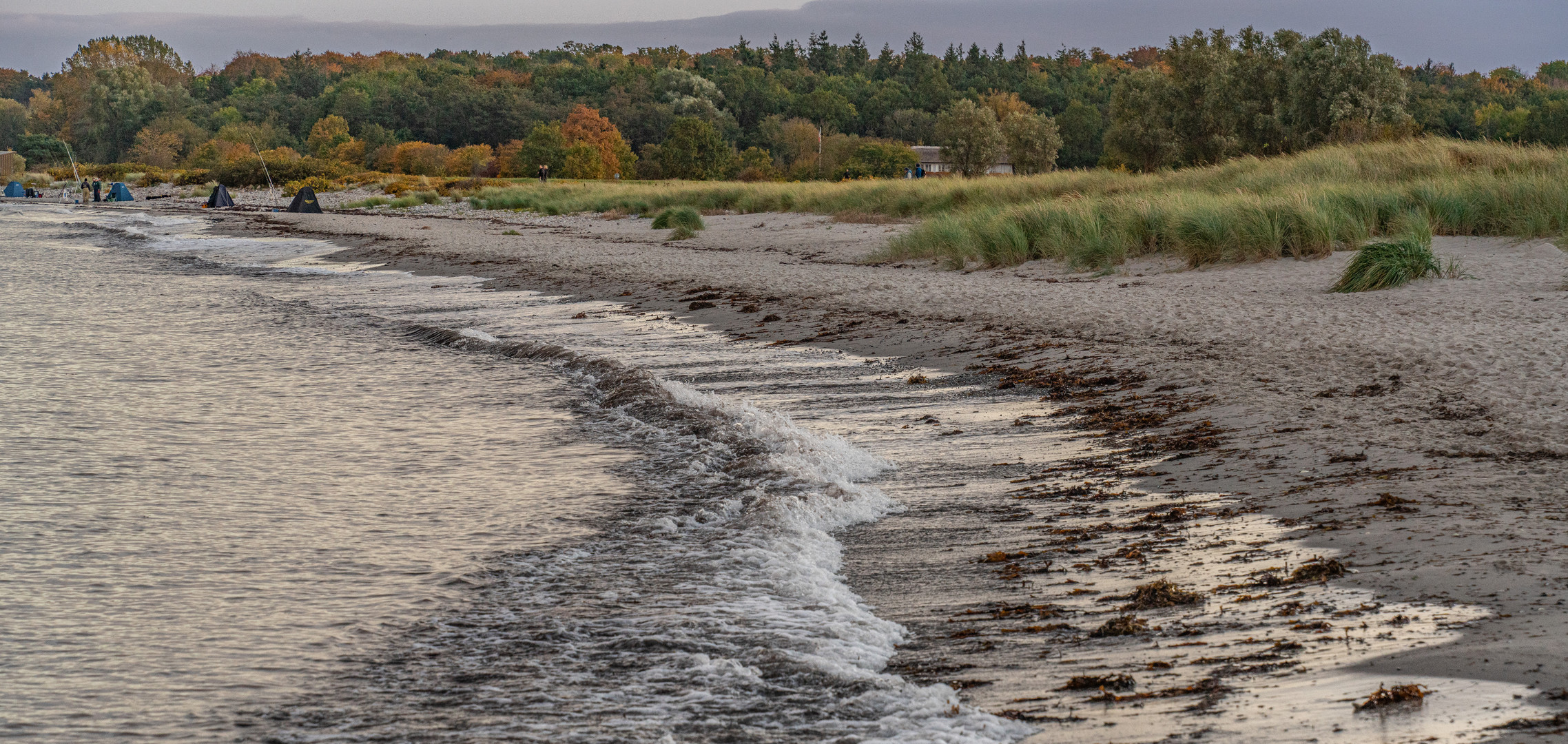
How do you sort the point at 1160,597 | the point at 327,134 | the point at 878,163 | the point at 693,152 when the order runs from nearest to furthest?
the point at 1160,597
the point at 693,152
the point at 878,163
the point at 327,134

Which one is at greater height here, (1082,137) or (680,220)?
(1082,137)

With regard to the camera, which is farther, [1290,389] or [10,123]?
[10,123]

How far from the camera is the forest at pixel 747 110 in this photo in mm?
37938

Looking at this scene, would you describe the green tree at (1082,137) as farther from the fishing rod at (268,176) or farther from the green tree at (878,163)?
the fishing rod at (268,176)

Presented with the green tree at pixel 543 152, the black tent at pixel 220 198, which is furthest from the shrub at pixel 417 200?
the green tree at pixel 543 152

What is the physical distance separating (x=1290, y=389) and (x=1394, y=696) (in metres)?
4.53

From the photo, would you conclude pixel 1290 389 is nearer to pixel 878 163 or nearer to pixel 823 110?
pixel 878 163

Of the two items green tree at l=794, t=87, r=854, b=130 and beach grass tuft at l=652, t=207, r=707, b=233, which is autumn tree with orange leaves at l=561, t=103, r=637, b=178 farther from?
beach grass tuft at l=652, t=207, r=707, b=233

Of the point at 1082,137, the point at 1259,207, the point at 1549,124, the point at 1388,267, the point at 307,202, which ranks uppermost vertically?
the point at 1082,137

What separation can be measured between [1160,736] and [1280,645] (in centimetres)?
73

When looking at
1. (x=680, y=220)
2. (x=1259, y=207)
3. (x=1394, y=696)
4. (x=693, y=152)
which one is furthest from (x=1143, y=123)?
(x=1394, y=696)

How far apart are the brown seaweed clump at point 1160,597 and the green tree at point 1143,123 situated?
1587 inches

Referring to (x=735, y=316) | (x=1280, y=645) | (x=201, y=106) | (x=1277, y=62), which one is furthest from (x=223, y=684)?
(x=201, y=106)

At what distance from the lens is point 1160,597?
3.80 m
